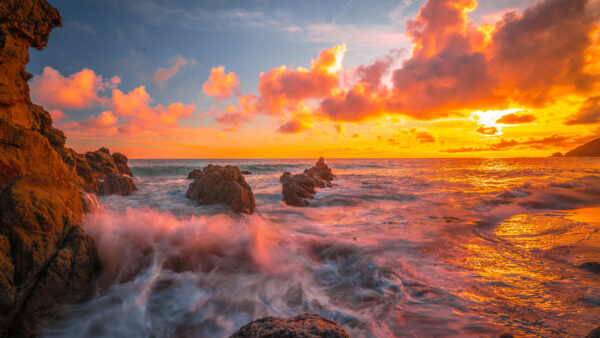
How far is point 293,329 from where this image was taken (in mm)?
2012

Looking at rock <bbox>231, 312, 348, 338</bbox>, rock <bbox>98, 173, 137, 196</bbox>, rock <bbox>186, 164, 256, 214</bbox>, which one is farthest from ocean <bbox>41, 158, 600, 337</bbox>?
rock <bbox>98, 173, 137, 196</bbox>

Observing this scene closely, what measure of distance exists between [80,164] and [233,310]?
38.3 ft

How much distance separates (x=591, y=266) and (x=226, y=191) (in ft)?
31.4

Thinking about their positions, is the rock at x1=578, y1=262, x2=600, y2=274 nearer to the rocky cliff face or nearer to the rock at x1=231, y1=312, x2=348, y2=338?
the rock at x1=231, y1=312, x2=348, y2=338

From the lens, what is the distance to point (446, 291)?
3.83 metres

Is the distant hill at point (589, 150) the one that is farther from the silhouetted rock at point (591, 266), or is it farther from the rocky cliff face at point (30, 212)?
the rocky cliff face at point (30, 212)

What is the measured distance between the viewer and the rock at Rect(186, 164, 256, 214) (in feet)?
30.0

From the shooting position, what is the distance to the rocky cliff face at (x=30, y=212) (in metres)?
2.70

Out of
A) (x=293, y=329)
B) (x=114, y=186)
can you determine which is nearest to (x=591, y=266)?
(x=293, y=329)

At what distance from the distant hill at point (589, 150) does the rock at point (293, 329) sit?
7418 inches

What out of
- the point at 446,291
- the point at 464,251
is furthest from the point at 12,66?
the point at 464,251

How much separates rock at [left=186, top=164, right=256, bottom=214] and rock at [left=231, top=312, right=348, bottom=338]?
23.3 feet

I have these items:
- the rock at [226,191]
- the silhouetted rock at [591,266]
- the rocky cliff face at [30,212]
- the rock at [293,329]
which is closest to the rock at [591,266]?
the silhouetted rock at [591,266]

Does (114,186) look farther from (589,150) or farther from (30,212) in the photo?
(589,150)
